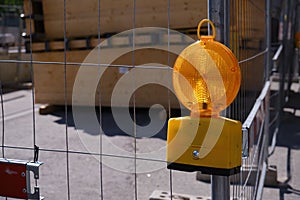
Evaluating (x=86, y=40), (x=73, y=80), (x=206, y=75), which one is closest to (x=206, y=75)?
(x=206, y=75)

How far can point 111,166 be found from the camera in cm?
458

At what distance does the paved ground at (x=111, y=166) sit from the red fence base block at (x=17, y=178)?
1.28 metres

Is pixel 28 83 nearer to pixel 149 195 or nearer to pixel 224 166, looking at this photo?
pixel 149 195

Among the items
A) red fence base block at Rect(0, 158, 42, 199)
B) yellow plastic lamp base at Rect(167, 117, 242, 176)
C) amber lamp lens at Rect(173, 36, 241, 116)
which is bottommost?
red fence base block at Rect(0, 158, 42, 199)

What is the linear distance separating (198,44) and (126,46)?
207 inches

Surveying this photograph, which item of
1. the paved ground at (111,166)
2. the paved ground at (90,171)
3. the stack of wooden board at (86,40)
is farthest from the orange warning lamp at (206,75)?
the stack of wooden board at (86,40)

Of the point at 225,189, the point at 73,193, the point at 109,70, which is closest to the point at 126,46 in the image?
the point at 109,70

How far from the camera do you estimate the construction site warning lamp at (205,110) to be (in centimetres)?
125

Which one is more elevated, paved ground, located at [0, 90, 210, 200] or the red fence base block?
the red fence base block

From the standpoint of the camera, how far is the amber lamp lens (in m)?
1.24

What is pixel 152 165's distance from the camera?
14.4ft

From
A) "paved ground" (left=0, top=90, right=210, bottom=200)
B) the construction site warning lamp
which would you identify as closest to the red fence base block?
the construction site warning lamp

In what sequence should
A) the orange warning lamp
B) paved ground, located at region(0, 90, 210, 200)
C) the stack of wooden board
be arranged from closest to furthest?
the orange warning lamp → paved ground, located at region(0, 90, 210, 200) → the stack of wooden board

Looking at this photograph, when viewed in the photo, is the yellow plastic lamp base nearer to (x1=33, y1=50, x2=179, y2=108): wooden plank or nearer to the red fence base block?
the red fence base block
